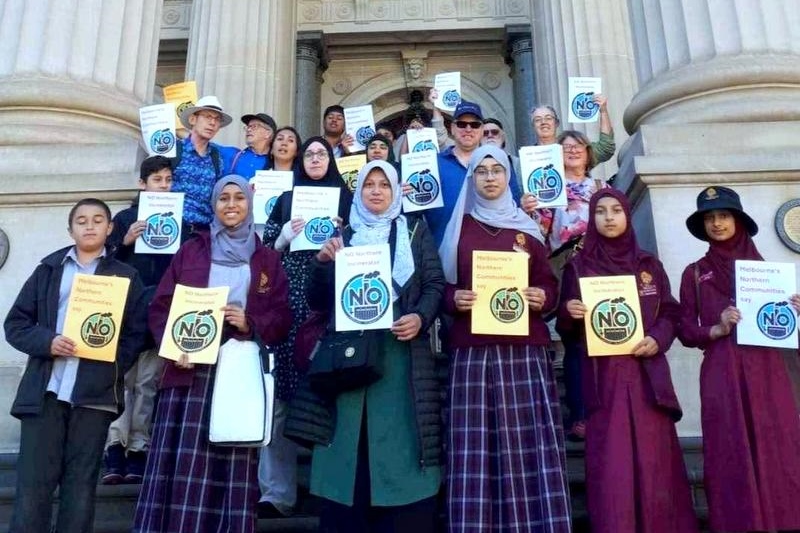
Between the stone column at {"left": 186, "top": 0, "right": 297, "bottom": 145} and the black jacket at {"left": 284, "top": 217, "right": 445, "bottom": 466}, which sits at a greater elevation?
the stone column at {"left": 186, "top": 0, "right": 297, "bottom": 145}

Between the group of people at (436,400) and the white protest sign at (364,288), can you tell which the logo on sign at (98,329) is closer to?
the group of people at (436,400)

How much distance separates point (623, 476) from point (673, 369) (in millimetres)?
1740

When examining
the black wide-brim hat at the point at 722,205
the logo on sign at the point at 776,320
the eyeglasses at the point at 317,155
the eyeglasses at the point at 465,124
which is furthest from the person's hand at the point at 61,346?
the logo on sign at the point at 776,320

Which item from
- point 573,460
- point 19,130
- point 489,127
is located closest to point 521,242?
point 573,460

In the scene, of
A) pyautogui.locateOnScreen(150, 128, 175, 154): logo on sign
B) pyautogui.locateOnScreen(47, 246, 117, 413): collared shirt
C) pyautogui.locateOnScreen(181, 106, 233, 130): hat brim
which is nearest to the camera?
pyautogui.locateOnScreen(47, 246, 117, 413): collared shirt

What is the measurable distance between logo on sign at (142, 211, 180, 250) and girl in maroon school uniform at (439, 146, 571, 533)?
2.07 metres

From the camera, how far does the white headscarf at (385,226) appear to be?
4.23 meters

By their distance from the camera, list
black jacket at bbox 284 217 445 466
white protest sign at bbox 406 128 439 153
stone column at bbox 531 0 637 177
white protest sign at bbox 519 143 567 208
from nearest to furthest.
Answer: black jacket at bbox 284 217 445 466, white protest sign at bbox 519 143 567 208, white protest sign at bbox 406 128 439 153, stone column at bbox 531 0 637 177

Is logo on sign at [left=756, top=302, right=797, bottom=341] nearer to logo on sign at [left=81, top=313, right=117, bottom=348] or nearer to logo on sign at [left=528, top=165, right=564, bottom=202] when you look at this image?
logo on sign at [left=528, top=165, right=564, bottom=202]

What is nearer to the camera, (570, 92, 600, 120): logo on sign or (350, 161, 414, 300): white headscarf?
(350, 161, 414, 300): white headscarf

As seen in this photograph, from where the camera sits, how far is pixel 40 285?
4.47 m

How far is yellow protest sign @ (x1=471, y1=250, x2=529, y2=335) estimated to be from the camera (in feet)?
13.1

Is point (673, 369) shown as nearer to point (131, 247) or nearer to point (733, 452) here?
point (733, 452)

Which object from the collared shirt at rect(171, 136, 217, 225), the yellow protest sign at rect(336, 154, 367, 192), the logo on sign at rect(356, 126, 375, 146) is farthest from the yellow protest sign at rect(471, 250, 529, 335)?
the logo on sign at rect(356, 126, 375, 146)
